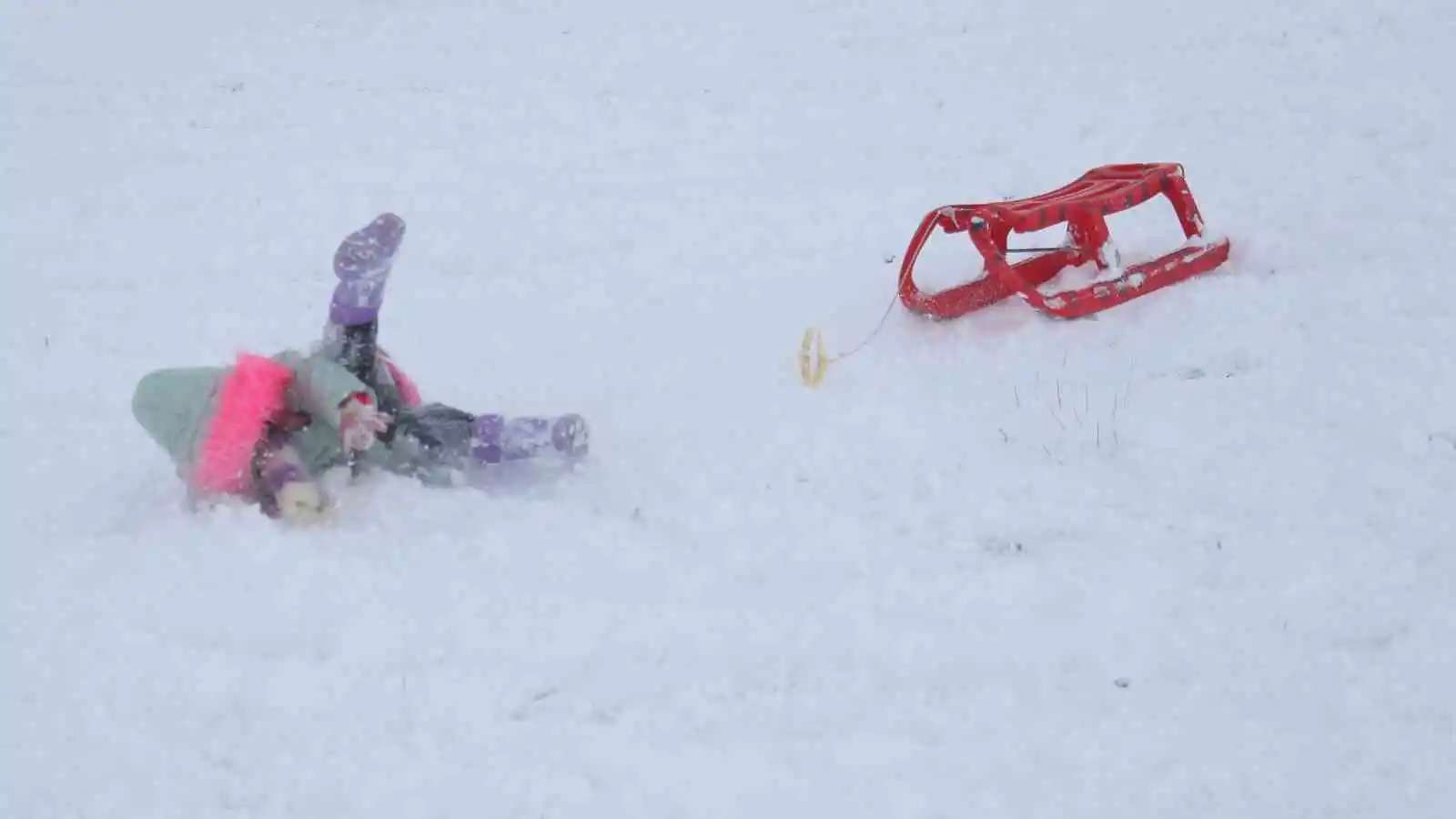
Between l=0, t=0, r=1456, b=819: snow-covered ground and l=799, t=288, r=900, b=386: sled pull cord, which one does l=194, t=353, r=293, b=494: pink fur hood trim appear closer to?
l=0, t=0, r=1456, b=819: snow-covered ground

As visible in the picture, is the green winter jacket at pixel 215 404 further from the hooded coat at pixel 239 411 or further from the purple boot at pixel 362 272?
the purple boot at pixel 362 272

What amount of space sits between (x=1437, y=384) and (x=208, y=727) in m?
4.52

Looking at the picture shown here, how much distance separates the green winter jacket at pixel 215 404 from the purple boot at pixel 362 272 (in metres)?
0.19

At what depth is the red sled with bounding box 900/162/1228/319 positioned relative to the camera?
5.73 meters

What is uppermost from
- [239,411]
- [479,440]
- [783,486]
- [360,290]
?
[360,290]

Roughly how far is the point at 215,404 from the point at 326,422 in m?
0.39

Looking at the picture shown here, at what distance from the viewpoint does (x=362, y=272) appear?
4.75 metres

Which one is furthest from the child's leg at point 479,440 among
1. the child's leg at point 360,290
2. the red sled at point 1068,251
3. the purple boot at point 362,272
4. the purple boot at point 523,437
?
the red sled at point 1068,251

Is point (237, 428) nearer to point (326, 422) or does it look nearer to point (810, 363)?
point (326, 422)

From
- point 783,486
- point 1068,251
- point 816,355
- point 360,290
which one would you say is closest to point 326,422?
point 360,290

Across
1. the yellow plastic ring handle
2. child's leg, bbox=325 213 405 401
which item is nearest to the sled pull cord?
the yellow plastic ring handle

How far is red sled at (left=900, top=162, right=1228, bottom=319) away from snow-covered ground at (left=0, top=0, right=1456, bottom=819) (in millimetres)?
130

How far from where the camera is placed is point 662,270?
7098 mm

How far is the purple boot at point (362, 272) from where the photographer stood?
473 centimetres
